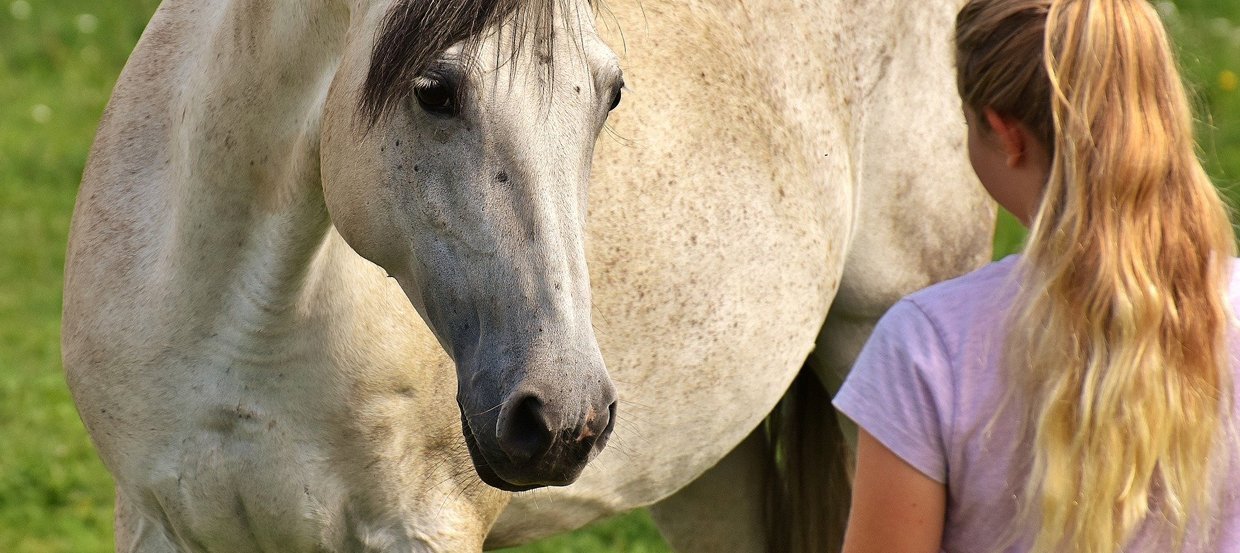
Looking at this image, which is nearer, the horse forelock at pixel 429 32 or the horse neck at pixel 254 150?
the horse forelock at pixel 429 32

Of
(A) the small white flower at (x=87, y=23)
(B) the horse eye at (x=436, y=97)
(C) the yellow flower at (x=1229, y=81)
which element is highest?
(B) the horse eye at (x=436, y=97)

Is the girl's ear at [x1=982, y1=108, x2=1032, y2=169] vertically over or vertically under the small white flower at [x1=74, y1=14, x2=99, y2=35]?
over

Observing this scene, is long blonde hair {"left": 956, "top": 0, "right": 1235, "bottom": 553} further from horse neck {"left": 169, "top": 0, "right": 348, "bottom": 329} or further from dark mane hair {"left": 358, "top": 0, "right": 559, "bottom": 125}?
horse neck {"left": 169, "top": 0, "right": 348, "bottom": 329}

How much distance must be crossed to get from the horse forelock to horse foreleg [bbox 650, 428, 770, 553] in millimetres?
2027

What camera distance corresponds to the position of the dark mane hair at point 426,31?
1.68m

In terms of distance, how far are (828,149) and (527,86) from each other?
143cm

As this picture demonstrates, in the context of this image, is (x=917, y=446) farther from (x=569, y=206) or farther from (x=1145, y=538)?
(x=569, y=206)

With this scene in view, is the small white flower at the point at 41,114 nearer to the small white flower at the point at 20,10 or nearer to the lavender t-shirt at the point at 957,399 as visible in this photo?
the small white flower at the point at 20,10

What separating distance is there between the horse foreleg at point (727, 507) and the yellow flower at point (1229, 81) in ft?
14.7

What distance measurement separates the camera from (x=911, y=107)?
315cm

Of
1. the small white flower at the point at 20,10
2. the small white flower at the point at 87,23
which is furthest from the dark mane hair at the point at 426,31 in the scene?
the small white flower at the point at 20,10

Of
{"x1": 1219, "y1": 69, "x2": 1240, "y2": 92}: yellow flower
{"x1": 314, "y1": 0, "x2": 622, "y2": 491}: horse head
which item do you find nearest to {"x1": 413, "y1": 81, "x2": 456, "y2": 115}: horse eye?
{"x1": 314, "y1": 0, "x2": 622, "y2": 491}: horse head

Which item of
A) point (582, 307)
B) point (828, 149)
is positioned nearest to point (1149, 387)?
point (582, 307)

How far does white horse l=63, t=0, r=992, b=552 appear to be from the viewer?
1.70 m
